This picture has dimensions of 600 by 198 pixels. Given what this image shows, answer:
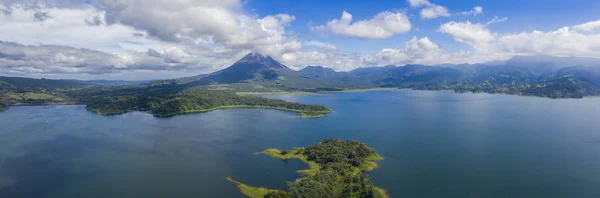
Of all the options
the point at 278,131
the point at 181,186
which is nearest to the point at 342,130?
the point at 278,131

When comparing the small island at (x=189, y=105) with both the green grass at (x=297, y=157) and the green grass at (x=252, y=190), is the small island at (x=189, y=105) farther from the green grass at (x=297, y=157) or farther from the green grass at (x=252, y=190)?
the green grass at (x=252, y=190)

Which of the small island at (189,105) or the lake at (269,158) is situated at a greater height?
the small island at (189,105)

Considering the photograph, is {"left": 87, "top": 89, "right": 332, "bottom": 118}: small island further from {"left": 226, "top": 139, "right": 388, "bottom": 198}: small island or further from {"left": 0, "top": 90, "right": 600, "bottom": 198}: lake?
{"left": 226, "top": 139, "right": 388, "bottom": 198}: small island

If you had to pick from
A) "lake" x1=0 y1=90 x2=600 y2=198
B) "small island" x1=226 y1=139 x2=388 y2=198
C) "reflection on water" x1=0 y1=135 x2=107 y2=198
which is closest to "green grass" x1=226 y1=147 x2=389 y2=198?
"small island" x1=226 y1=139 x2=388 y2=198

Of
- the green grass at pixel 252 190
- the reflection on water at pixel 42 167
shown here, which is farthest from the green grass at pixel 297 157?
the reflection on water at pixel 42 167

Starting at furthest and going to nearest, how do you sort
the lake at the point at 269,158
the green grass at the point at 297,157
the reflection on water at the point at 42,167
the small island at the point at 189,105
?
1. the small island at the point at 189,105
2. the green grass at the point at 297,157
3. the reflection on water at the point at 42,167
4. the lake at the point at 269,158

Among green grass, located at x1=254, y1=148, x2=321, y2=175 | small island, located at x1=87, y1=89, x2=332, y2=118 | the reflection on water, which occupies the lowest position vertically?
the reflection on water
